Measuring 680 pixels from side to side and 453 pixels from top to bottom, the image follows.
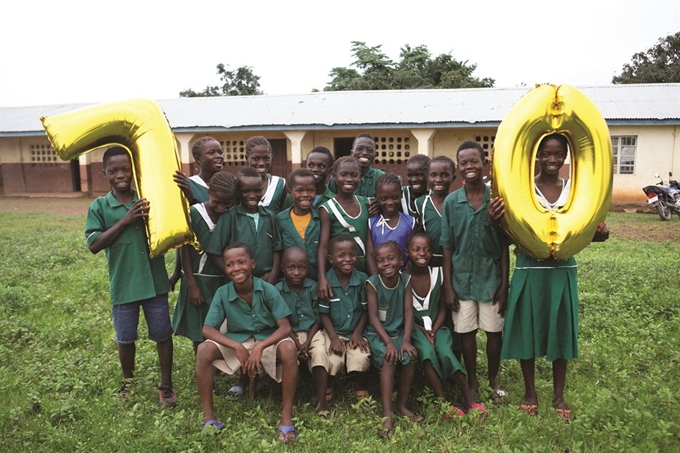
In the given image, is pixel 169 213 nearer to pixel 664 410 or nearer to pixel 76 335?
pixel 76 335

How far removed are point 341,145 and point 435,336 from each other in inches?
503

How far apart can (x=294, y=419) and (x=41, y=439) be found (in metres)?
1.29

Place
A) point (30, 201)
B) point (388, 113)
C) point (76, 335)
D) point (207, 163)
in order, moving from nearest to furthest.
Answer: point (207, 163) < point (76, 335) < point (388, 113) < point (30, 201)

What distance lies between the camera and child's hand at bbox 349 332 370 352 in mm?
3141

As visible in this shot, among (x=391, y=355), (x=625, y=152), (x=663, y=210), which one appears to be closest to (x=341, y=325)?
(x=391, y=355)

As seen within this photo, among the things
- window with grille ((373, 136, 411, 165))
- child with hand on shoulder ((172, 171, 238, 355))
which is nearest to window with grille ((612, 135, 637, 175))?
window with grille ((373, 136, 411, 165))

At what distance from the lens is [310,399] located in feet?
10.9

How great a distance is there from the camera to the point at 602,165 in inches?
115

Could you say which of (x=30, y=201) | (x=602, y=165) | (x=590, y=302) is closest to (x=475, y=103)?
(x=590, y=302)

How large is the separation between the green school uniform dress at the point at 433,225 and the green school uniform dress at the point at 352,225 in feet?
1.18

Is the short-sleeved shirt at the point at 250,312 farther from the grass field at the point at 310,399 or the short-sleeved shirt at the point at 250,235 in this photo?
the grass field at the point at 310,399

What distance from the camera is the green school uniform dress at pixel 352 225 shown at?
335cm

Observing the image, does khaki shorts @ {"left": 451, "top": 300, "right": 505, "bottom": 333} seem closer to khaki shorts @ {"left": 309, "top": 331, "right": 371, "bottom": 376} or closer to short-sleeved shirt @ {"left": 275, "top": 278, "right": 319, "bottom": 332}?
khaki shorts @ {"left": 309, "top": 331, "right": 371, "bottom": 376}

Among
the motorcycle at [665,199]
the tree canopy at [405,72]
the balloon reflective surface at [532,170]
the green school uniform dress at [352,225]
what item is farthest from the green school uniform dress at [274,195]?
the tree canopy at [405,72]
